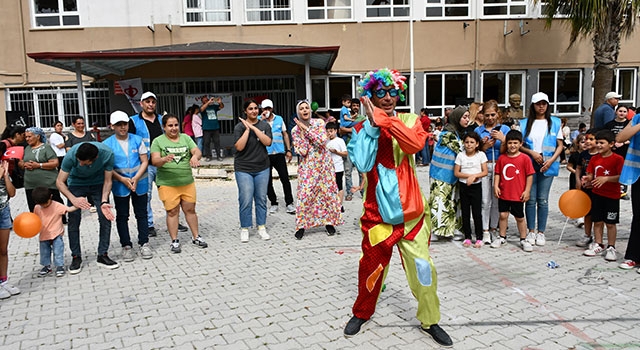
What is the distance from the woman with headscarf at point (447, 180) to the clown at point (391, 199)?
2644 millimetres

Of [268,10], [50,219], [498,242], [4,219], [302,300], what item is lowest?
[302,300]

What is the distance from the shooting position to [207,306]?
4.48 meters

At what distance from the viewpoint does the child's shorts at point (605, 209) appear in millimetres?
5465

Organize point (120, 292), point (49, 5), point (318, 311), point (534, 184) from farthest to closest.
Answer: point (49, 5), point (534, 184), point (120, 292), point (318, 311)

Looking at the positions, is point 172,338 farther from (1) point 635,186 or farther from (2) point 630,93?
(2) point 630,93

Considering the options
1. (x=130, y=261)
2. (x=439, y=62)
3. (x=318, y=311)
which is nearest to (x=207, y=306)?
(x=318, y=311)

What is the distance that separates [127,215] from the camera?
5973 mm

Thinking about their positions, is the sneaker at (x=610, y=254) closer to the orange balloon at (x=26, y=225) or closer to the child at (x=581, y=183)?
the child at (x=581, y=183)

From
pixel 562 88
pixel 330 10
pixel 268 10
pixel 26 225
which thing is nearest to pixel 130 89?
pixel 268 10

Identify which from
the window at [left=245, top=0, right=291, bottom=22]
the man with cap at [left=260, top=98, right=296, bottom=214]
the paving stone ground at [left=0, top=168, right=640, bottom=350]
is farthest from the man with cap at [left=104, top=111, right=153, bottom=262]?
the window at [left=245, top=0, right=291, bottom=22]

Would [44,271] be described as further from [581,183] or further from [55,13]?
[55,13]

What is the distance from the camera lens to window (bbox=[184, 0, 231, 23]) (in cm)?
1780

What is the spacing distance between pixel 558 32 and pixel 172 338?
18.5m

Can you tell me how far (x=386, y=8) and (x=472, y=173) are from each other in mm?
13247
